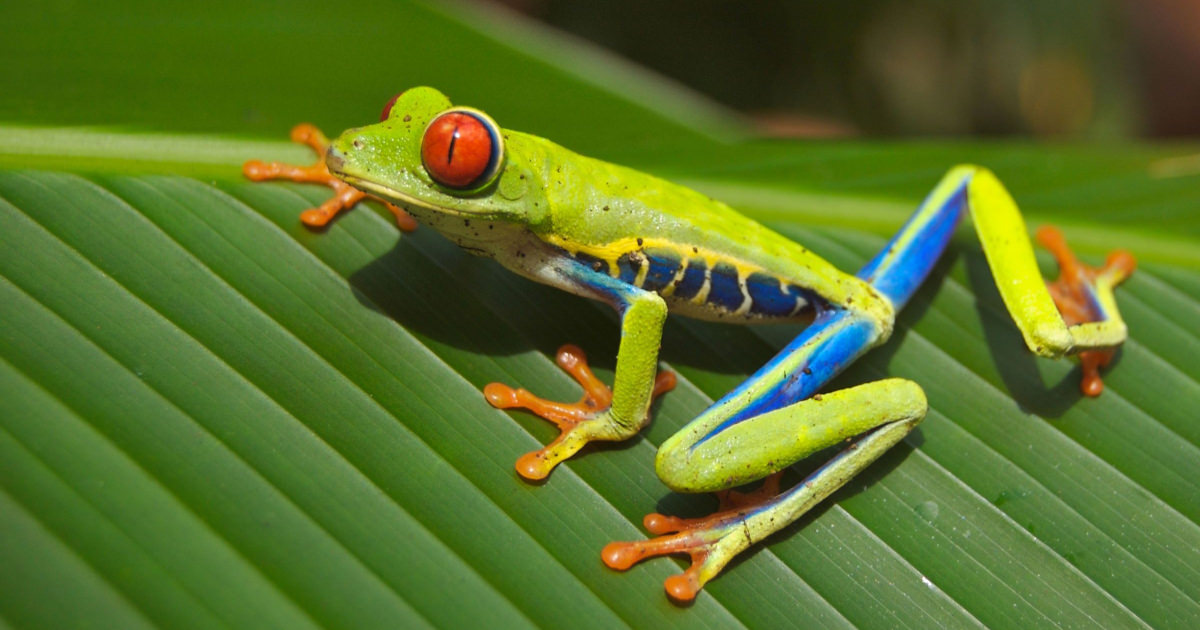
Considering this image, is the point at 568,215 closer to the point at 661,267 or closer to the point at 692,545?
the point at 661,267

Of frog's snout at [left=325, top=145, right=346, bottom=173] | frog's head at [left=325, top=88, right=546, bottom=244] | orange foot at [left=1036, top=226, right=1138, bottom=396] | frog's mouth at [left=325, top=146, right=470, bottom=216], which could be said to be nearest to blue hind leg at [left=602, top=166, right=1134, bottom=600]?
orange foot at [left=1036, top=226, right=1138, bottom=396]

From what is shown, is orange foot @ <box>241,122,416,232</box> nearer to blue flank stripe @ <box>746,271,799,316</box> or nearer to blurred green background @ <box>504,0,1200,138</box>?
blue flank stripe @ <box>746,271,799,316</box>

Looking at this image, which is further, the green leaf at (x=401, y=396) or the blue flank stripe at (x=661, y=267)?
the blue flank stripe at (x=661, y=267)

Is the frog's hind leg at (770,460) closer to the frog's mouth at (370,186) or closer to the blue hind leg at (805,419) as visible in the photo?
the blue hind leg at (805,419)

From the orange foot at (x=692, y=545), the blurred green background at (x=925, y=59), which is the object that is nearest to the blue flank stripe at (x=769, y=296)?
the orange foot at (x=692, y=545)

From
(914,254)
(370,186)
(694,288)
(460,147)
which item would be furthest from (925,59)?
(370,186)

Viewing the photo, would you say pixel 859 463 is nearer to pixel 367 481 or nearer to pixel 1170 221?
pixel 367 481

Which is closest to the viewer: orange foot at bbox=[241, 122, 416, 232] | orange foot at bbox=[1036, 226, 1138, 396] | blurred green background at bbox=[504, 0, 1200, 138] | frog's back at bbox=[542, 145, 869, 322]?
frog's back at bbox=[542, 145, 869, 322]

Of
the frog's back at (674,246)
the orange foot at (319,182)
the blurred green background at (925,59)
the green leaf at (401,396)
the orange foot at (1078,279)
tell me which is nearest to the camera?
the green leaf at (401,396)
